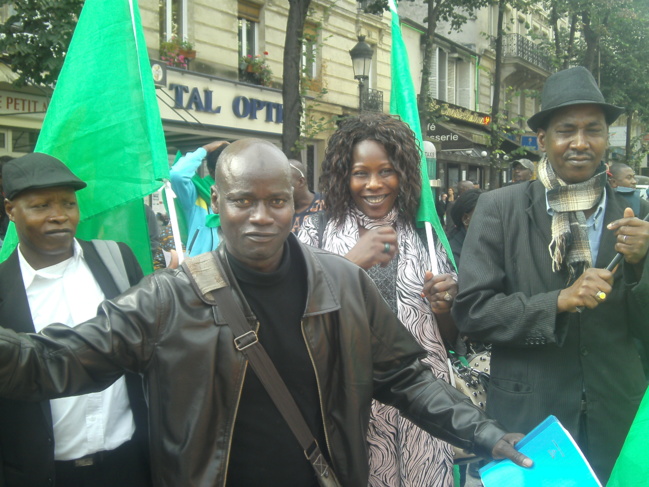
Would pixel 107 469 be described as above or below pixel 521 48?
below

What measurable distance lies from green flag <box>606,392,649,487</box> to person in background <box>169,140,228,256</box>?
2.78 m

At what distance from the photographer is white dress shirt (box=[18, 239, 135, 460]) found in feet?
7.57

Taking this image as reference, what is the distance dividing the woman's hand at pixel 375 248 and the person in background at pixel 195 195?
68.8 inches

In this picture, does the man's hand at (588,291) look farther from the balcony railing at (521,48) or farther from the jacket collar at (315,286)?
the balcony railing at (521,48)

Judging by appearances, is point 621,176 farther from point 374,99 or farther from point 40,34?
point 374,99

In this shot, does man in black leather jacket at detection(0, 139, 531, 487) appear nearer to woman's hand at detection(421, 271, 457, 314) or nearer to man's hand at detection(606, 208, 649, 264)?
woman's hand at detection(421, 271, 457, 314)

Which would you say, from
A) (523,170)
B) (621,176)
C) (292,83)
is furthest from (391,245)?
(523,170)

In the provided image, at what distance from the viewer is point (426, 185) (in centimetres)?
290

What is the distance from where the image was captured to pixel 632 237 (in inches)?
85.4

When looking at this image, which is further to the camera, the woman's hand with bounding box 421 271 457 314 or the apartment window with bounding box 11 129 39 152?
the apartment window with bounding box 11 129 39 152

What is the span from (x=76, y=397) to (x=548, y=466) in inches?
62.9

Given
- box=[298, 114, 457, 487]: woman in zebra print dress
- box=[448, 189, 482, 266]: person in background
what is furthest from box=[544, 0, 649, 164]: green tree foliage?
box=[298, 114, 457, 487]: woman in zebra print dress

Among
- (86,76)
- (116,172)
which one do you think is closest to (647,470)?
(116,172)

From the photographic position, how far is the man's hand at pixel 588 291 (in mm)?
2105
